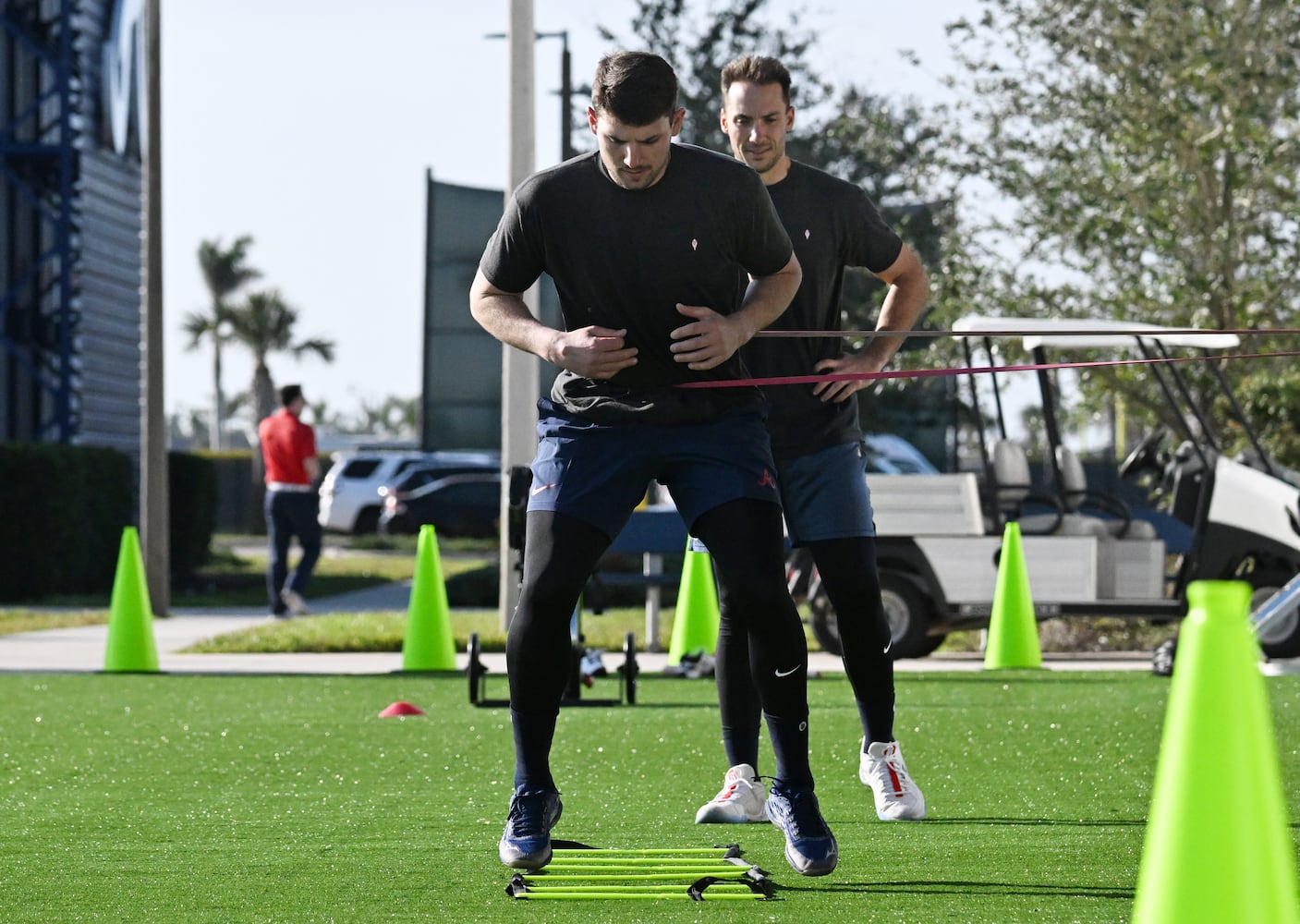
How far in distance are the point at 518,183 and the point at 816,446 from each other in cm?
765

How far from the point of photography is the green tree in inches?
547

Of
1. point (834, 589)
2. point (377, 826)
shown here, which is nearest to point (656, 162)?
point (834, 589)

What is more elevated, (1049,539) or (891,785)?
(1049,539)

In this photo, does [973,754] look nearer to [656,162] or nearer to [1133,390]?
[656,162]

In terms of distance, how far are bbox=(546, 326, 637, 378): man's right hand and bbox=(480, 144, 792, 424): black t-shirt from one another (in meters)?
0.12

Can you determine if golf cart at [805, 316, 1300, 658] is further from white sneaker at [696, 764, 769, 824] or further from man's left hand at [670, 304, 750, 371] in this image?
man's left hand at [670, 304, 750, 371]

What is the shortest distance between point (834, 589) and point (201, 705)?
4.45 meters

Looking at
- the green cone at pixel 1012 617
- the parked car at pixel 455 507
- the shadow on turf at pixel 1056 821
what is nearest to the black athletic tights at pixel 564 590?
the shadow on turf at pixel 1056 821

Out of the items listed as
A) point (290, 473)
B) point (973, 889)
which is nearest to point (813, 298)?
point (973, 889)

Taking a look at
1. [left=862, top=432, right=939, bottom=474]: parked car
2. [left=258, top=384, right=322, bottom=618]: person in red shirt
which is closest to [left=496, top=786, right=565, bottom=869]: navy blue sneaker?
[left=258, top=384, right=322, bottom=618]: person in red shirt

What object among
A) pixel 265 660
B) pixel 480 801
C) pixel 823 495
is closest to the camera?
pixel 823 495

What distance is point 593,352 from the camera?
4.31 m

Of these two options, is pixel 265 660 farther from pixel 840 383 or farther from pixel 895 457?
pixel 895 457

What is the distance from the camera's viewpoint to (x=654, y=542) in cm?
1195
